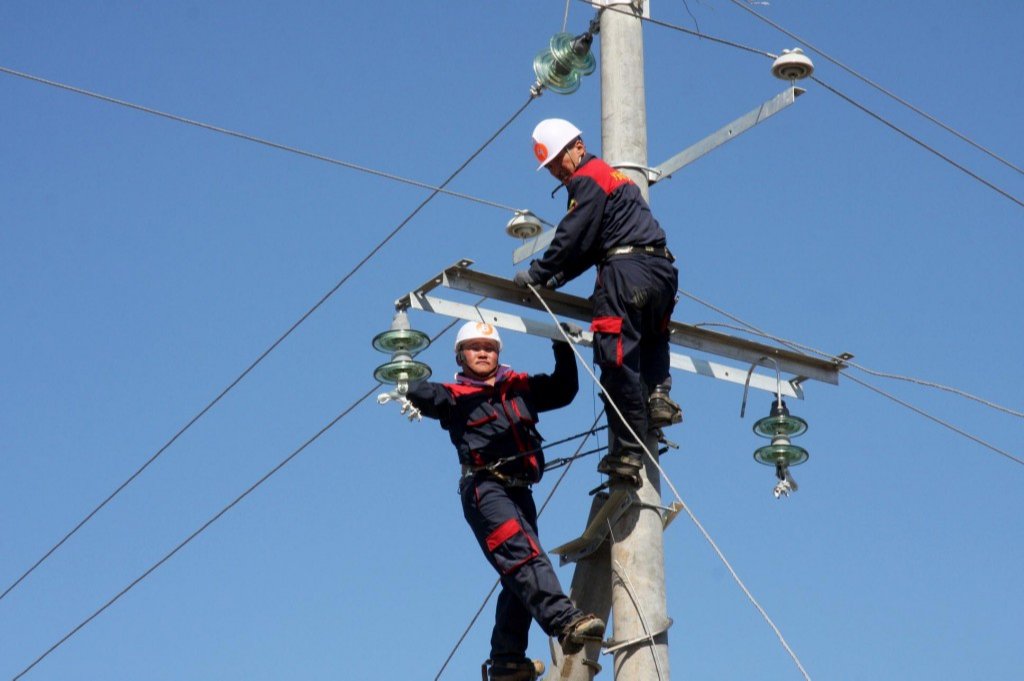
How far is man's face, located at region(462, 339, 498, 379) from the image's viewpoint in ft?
33.0

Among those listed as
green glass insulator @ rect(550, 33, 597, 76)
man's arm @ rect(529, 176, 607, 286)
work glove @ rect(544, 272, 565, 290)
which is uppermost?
green glass insulator @ rect(550, 33, 597, 76)

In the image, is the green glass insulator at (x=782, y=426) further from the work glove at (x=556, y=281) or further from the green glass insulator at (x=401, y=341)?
the green glass insulator at (x=401, y=341)

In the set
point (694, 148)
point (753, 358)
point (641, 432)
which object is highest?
point (694, 148)

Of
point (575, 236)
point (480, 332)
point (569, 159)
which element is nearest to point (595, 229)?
point (575, 236)

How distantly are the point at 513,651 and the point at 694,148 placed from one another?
105 inches

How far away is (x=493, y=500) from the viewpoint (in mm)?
9734

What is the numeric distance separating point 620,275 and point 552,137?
87 cm

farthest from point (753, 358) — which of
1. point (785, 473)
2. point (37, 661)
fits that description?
point (37, 661)

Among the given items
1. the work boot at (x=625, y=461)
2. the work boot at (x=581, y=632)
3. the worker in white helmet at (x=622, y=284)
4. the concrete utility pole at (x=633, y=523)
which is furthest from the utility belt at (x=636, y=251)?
the work boot at (x=581, y=632)

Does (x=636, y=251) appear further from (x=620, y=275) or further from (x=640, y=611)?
(x=640, y=611)

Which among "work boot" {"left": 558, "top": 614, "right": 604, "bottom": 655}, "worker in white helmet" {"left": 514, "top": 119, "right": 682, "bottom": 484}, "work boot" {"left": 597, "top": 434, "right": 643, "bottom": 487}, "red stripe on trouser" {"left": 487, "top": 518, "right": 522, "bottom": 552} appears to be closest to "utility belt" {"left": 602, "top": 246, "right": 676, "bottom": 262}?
"worker in white helmet" {"left": 514, "top": 119, "right": 682, "bottom": 484}

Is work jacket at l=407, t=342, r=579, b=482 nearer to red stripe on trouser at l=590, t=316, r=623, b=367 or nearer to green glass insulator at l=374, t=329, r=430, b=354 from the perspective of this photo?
green glass insulator at l=374, t=329, r=430, b=354

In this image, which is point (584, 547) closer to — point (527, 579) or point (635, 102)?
point (527, 579)

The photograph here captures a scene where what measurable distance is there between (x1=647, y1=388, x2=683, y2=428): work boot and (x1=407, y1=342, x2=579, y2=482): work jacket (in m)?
0.55
